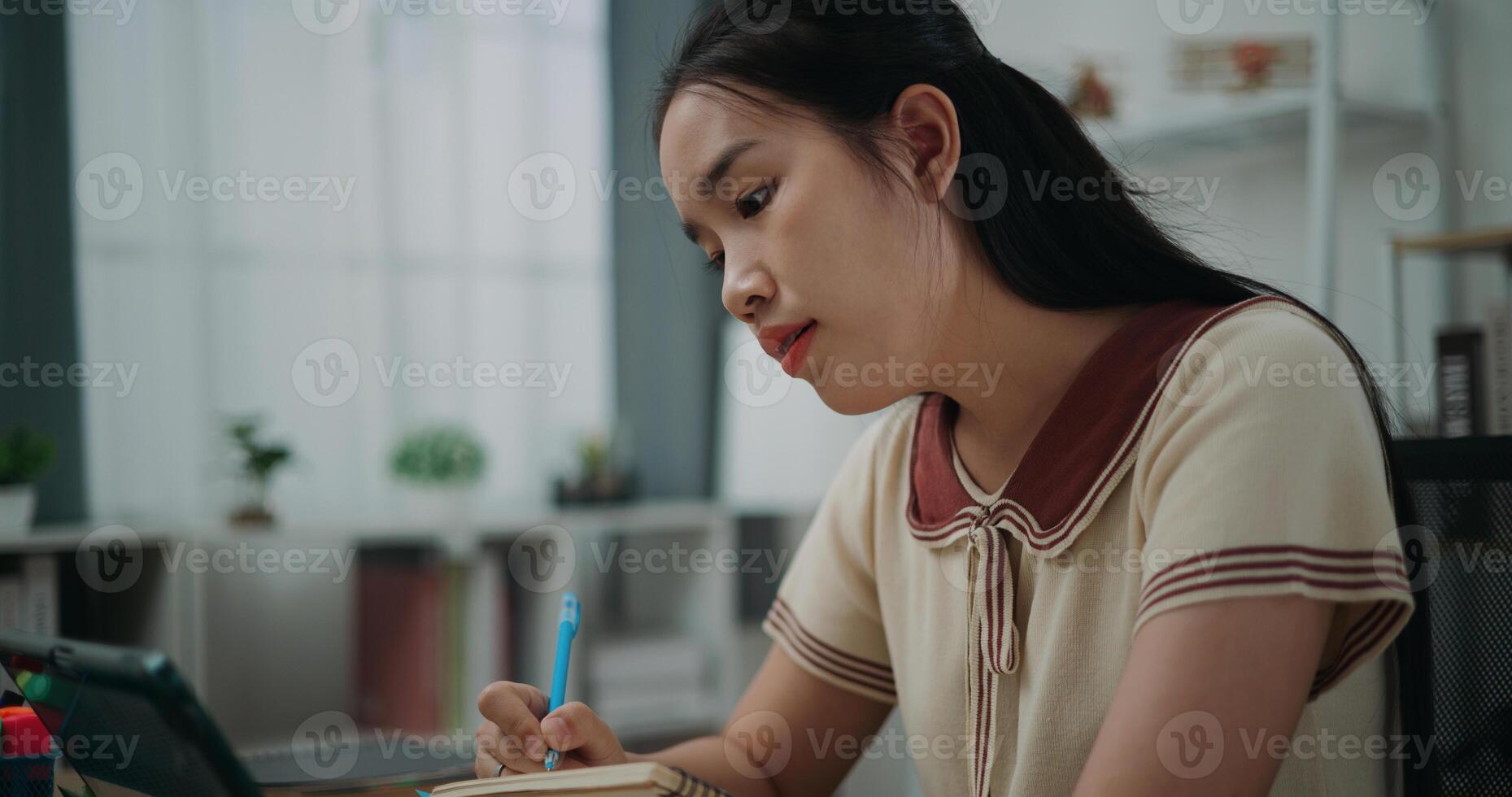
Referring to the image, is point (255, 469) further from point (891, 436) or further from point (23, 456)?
point (891, 436)

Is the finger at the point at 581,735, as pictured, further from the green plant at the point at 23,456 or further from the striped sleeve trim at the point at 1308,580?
the green plant at the point at 23,456

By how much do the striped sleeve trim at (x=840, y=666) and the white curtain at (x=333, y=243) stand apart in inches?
52.6

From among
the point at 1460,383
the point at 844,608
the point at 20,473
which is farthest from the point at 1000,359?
the point at 20,473

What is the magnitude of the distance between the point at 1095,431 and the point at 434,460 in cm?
165

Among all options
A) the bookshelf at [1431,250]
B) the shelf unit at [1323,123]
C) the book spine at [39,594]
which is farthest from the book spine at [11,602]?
the bookshelf at [1431,250]

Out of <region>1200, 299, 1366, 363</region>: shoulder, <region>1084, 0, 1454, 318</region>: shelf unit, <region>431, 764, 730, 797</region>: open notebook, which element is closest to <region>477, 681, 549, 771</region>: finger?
<region>431, 764, 730, 797</region>: open notebook

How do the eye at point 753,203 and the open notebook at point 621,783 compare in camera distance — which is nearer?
the open notebook at point 621,783

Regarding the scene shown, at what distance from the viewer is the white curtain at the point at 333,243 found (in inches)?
85.4

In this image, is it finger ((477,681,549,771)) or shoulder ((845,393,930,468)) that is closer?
finger ((477,681,549,771))

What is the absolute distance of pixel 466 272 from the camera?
99.0 inches

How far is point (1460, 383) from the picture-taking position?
1.43 metres

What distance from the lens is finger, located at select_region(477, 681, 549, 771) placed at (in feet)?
2.80

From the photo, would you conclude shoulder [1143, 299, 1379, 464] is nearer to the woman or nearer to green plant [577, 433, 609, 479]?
the woman

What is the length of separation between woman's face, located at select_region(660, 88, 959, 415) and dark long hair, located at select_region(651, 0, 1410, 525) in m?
0.03
